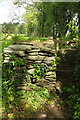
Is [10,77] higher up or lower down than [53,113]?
higher up

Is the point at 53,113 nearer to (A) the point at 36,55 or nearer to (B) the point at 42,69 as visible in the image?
(B) the point at 42,69

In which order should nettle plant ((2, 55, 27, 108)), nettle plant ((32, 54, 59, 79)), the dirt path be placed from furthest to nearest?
nettle plant ((32, 54, 59, 79)), nettle plant ((2, 55, 27, 108)), the dirt path

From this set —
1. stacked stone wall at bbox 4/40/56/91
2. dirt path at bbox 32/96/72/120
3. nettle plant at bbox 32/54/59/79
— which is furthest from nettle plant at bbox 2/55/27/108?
dirt path at bbox 32/96/72/120

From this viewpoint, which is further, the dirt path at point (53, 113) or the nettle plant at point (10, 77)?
the nettle plant at point (10, 77)

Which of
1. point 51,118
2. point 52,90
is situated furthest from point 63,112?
point 52,90

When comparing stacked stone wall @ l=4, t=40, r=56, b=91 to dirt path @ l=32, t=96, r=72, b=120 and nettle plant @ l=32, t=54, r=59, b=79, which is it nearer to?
nettle plant @ l=32, t=54, r=59, b=79

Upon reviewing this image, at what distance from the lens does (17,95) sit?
3262 mm

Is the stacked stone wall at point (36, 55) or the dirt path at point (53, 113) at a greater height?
the stacked stone wall at point (36, 55)

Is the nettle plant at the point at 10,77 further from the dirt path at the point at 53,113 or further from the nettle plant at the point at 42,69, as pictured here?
the dirt path at the point at 53,113

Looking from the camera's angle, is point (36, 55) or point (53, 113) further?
point (36, 55)

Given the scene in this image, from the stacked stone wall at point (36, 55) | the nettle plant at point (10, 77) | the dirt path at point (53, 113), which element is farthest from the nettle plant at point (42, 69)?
the dirt path at point (53, 113)

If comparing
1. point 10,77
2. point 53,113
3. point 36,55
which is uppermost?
point 36,55

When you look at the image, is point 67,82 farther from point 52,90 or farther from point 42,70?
point 42,70

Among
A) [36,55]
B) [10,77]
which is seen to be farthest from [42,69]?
[10,77]
